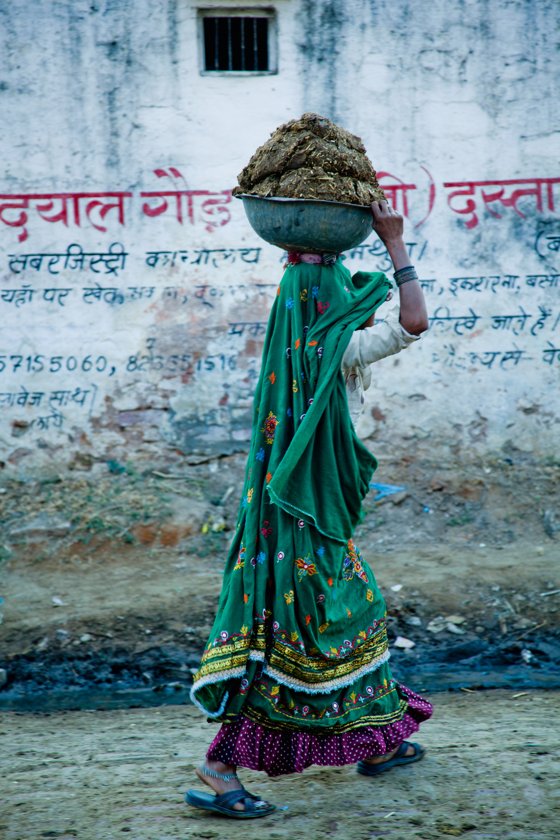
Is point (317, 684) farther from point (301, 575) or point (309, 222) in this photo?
point (309, 222)

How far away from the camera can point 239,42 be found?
6.57 meters

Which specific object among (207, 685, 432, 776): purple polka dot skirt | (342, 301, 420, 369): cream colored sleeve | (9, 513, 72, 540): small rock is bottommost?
(207, 685, 432, 776): purple polka dot skirt

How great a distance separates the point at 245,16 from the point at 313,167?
4272 mm

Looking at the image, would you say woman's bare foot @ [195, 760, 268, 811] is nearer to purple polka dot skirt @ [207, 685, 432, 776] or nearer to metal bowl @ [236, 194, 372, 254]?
purple polka dot skirt @ [207, 685, 432, 776]

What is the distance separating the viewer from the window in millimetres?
6551

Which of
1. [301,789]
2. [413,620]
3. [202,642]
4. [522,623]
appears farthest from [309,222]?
[522,623]

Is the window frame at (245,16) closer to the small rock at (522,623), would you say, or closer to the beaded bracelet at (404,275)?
the small rock at (522,623)

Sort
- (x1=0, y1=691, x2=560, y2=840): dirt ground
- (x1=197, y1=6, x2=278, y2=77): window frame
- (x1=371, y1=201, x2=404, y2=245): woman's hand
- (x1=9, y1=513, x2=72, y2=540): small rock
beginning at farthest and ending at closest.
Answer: (x1=197, y1=6, x2=278, y2=77): window frame < (x1=9, y1=513, x2=72, y2=540): small rock < (x1=371, y1=201, x2=404, y2=245): woman's hand < (x1=0, y1=691, x2=560, y2=840): dirt ground

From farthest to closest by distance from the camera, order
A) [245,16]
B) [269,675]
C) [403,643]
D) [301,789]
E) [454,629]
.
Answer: [245,16]
[454,629]
[403,643]
[301,789]
[269,675]

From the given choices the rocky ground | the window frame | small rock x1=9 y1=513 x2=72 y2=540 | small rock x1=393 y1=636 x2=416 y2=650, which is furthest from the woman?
the window frame

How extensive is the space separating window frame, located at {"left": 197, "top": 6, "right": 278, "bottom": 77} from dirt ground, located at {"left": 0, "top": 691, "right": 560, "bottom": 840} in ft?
14.6

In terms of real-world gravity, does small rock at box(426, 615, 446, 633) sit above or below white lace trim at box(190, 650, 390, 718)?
below

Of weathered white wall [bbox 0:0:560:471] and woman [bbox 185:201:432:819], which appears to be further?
weathered white wall [bbox 0:0:560:471]

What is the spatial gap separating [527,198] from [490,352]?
43.6 inches
